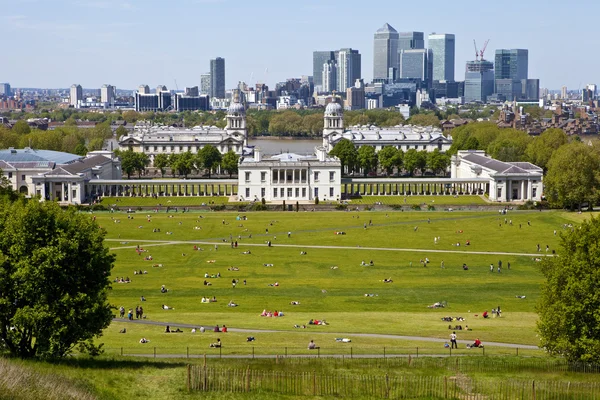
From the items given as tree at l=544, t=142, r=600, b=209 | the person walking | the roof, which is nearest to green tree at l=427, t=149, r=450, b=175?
tree at l=544, t=142, r=600, b=209

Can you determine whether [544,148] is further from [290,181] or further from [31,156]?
[31,156]

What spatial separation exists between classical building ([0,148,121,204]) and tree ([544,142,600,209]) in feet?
176

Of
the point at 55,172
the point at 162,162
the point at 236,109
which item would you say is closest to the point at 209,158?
the point at 162,162

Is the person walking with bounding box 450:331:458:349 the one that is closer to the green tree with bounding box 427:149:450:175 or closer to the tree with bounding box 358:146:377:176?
the green tree with bounding box 427:149:450:175

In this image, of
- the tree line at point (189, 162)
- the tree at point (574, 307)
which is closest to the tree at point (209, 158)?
the tree line at point (189, 162)

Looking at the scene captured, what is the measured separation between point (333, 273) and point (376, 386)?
30.0 meters

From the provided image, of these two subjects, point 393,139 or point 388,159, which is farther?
point 393,139

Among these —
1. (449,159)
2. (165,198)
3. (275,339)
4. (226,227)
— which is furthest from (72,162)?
(275,339)

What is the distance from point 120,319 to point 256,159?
68959mm

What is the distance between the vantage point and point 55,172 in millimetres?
110375

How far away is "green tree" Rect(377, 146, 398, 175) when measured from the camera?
437 ft

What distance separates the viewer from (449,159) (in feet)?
450

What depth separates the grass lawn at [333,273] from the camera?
44.7m

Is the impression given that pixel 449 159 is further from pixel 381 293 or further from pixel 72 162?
pixel 381 293
